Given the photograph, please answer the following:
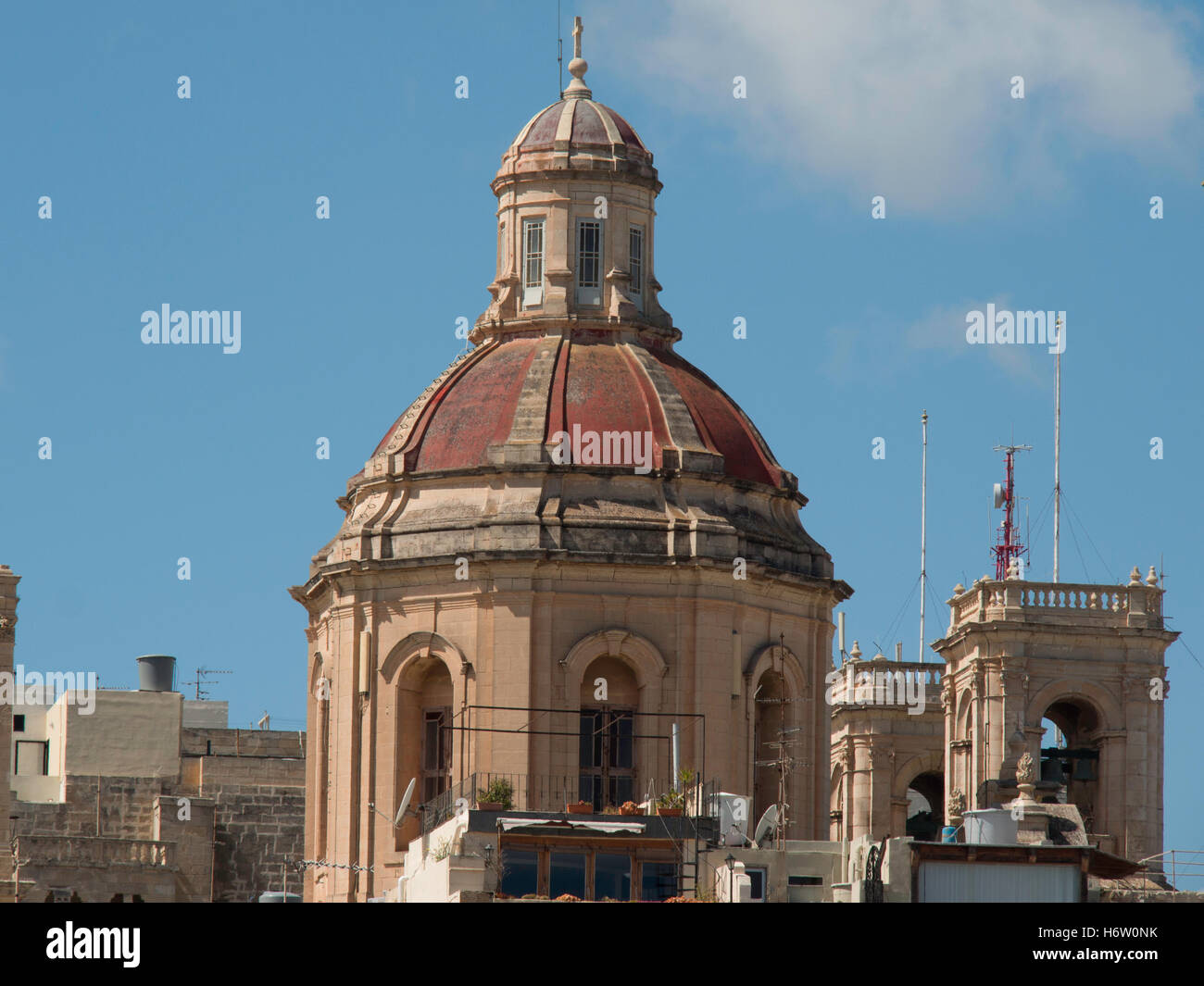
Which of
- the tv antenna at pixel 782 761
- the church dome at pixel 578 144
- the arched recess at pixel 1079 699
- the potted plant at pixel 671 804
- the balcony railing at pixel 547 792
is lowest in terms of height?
the potted plant at pixel 671 804

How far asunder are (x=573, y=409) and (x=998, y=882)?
2677cm

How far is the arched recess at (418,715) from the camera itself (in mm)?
90688

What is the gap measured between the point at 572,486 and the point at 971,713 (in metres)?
12.5

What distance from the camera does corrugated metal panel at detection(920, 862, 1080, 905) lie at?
68.9 metres

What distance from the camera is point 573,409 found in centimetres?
9275

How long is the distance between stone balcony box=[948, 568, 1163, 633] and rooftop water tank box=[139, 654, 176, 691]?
1315 inches

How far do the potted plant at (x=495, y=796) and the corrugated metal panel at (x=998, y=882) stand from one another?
48.9 feet

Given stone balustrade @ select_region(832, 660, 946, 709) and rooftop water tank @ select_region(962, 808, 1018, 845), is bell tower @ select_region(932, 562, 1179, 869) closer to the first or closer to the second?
stone balustrade @ select_region(832, 660, 946, 709)

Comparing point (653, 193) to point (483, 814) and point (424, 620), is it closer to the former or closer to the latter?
point (424, 620)

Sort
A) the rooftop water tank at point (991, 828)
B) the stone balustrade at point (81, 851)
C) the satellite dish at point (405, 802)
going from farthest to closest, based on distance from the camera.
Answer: the stone balustrade at point (81, 851) → the satellite dish at point (405, 802) → the rooftop water tank at point (991, 828)

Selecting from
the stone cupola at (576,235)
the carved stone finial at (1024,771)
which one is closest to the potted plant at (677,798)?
the carved stone finial at (1024,771)

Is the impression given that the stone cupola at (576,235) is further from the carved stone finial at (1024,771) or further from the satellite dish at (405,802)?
the carved stone finial at (1024,771)
